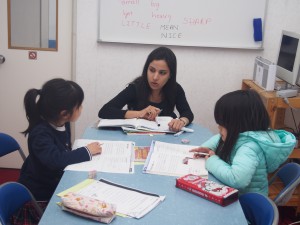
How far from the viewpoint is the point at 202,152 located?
1727 millimetres

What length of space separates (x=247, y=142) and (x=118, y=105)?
3.60 ft

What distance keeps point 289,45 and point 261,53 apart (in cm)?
42

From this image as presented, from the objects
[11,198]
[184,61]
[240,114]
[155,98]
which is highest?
[184,61]

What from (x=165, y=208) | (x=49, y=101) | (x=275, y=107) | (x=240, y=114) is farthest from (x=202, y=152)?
(x=275, y=107)

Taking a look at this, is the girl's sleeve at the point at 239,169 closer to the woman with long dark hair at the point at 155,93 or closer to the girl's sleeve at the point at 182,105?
the woman with long dark hair at the point at 155,93

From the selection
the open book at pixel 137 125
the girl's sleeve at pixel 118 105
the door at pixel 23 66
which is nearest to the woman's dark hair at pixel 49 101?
the open book at pixel 137 125

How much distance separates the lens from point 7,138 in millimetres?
2016

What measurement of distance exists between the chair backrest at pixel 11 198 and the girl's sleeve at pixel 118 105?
2.80 feet

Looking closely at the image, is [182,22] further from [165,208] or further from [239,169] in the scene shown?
[165,208]

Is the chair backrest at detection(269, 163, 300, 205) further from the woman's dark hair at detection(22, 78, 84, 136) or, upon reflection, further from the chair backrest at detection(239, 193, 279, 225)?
the woman's dark hair at detection(22, 78, 84, 136)

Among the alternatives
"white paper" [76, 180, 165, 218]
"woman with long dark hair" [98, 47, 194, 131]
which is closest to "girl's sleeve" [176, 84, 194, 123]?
"woman with long dark hair" [98, 47, 194, 131]

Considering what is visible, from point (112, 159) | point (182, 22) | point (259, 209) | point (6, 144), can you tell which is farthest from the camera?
point (182, 22)

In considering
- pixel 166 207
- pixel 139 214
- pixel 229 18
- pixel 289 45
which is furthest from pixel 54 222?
pixel 229 18

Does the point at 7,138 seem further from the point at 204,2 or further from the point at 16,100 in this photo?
the point at 204,2
